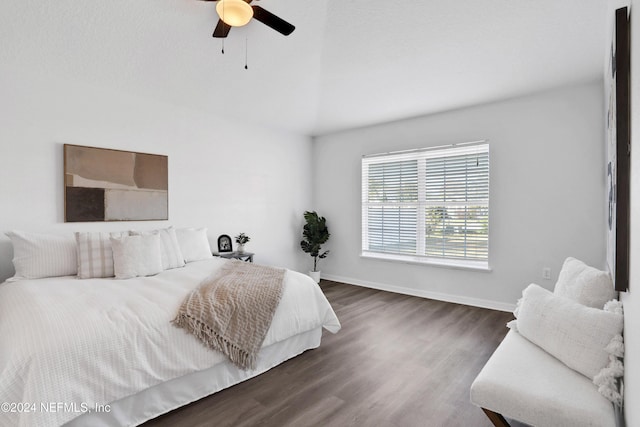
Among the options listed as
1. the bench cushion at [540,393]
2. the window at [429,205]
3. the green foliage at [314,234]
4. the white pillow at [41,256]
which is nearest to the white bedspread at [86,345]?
the white pillow at [41,256]

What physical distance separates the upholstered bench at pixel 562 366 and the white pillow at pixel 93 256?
295 centimetres

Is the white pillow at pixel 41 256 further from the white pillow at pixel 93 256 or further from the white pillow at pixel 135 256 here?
the white pillow at pixel 135 256

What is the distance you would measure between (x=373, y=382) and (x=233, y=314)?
1.09 metres

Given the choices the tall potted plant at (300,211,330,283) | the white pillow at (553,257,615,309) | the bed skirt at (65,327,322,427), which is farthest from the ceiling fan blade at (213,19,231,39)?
the tall potted plant at (300,211,330,283)

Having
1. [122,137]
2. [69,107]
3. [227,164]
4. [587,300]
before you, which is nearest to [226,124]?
[227,164]

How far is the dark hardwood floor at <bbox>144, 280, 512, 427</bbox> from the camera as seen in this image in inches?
76.1

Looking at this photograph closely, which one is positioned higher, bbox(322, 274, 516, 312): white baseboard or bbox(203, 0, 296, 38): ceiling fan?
bbox(203, 0, 296, 38): ceiling fan

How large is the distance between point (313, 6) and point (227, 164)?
9.16 ft

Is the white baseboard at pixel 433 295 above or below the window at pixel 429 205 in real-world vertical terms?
below

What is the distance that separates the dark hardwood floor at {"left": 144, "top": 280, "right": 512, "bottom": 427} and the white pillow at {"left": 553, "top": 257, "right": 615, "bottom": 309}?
88cm

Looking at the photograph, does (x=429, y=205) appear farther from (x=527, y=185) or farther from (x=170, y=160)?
(x=170, y=160)

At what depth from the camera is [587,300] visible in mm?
1867

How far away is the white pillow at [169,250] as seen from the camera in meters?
3.30

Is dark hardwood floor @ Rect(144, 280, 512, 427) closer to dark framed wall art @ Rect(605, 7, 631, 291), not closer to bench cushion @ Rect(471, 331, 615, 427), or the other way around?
bench cushion @ Rect(471, 331, 615, 427)
